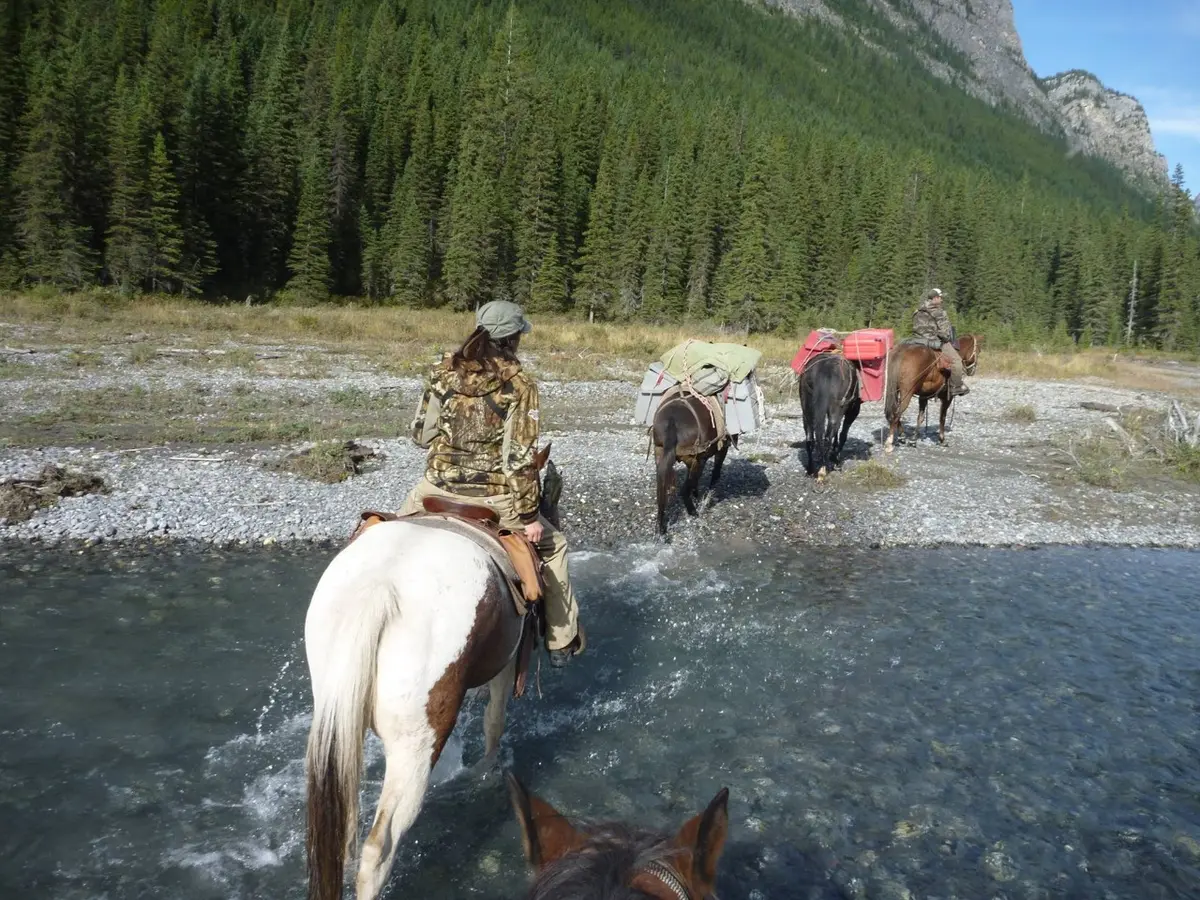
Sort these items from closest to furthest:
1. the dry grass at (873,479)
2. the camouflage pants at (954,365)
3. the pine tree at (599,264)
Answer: the dry grass at (873,479) → the camouflage pants at (954,365) → the pine tree at (599,264)

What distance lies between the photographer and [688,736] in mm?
5289

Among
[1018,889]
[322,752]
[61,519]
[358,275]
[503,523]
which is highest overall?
[358,275]

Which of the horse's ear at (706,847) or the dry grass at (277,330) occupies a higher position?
the dry grass at (277,330)

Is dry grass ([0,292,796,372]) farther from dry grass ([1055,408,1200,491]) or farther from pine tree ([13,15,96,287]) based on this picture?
dry grass ([1055,408,1200,491])

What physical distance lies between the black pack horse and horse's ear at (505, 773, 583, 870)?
10.5 meters

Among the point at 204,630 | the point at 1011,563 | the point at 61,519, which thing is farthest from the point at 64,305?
the point at 1011,563

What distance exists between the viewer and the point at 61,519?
27.9ft

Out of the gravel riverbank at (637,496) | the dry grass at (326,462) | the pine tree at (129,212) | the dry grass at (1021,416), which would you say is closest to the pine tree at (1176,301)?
the dry grass at (1021,416)

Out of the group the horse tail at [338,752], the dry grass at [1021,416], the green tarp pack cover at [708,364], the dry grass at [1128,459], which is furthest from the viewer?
the dry grass at [1021,416]

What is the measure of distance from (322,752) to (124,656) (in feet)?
13.8

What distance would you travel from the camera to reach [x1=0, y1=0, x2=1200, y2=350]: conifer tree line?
44094mm

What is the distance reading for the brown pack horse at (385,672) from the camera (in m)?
2.80

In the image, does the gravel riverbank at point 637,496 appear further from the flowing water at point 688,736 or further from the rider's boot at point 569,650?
the rider's boot at point 569,650

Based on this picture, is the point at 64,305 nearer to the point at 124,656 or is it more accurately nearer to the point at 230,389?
the point at 230,389
